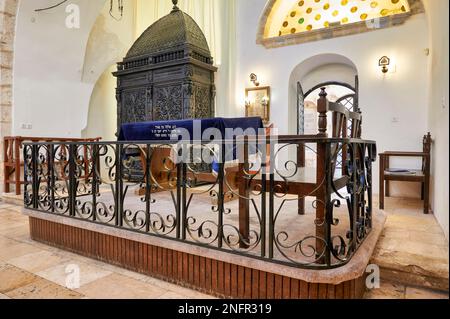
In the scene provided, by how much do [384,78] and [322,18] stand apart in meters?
1.59

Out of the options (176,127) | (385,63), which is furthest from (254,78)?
(176,127)

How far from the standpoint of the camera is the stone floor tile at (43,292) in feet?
5.43

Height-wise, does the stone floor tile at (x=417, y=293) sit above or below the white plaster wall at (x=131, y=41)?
below

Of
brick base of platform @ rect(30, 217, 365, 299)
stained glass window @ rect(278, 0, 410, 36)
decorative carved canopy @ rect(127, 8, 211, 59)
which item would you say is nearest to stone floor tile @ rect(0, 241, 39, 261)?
brick base of platform @ rect(30, 217, 365, 299)

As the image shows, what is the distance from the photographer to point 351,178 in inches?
64.3

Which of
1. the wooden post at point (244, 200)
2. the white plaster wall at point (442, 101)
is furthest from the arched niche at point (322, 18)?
the wooden post at point (244, 200)

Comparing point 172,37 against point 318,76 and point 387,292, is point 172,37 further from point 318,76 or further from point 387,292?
point 387,292

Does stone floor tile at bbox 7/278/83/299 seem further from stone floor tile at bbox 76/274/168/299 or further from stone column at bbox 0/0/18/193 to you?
stone column at bbox 0/0/18/193

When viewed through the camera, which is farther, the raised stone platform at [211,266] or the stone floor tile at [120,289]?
the stone floor tile at [120,289]

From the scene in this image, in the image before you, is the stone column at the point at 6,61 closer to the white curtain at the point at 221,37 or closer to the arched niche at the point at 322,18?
the white curtain at the point at 221,37

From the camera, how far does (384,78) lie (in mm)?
4332

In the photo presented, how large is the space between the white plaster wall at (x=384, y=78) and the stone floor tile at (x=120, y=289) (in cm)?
384

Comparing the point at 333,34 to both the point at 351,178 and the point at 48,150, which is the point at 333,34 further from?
the point at 48,150
